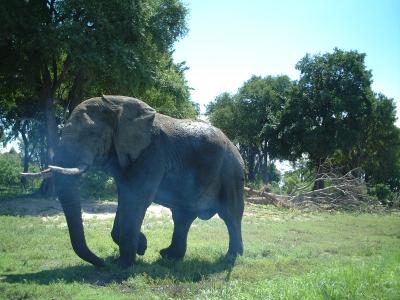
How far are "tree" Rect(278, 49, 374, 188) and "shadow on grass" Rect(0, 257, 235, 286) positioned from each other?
27272 millimetres

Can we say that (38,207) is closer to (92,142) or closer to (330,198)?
(92,142)

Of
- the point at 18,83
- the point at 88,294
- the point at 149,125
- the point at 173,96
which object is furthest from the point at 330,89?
the point at 88,294

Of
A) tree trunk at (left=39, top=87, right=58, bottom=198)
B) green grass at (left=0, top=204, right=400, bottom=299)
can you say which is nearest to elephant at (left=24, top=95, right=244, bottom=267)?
green grass at (left=0, top=204, right=400, bottom=299)

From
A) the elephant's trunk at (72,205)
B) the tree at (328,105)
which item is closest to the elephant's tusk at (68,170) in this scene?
the elephant's trunk at (72,205)

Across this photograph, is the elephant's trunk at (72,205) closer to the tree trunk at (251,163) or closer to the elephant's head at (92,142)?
the elephant's head at (92,142)

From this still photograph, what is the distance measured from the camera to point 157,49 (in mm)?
23828

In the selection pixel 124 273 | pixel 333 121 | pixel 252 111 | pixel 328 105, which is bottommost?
pixel 124 273

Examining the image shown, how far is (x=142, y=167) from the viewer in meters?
8.36

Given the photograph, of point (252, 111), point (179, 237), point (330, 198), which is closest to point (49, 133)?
point (179, 237)

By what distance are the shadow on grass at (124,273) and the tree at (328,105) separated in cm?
2727

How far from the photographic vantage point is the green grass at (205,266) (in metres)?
6.64

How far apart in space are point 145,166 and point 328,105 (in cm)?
3232

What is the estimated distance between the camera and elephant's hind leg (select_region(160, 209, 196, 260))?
378 inches

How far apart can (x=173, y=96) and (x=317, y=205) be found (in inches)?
406
